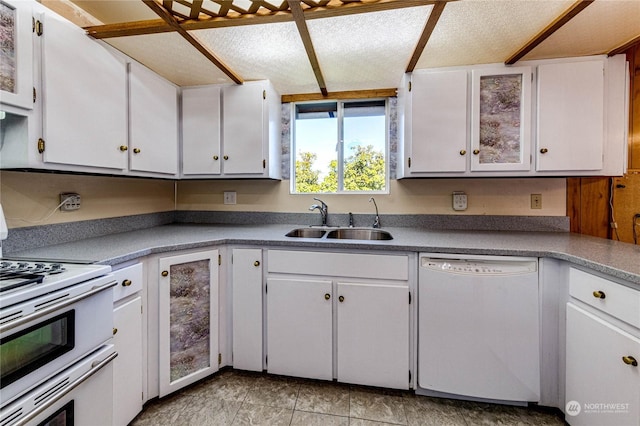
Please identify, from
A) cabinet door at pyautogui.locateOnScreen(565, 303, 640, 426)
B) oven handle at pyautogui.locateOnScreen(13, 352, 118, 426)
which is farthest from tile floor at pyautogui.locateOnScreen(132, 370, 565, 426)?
oven handle at pyautogui.locateOnScreen(13, 352, 118, 426)

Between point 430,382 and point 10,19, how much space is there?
258 centimetres

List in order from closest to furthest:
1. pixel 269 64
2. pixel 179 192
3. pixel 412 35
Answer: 1. pixel 412 35
2. pixel 269 64
3. pixel 179 192

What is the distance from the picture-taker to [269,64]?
1771 millimetres

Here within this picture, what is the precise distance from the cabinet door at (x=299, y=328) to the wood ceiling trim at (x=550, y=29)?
1.77m

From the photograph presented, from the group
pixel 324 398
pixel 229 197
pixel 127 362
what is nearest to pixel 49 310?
pixel 127 362

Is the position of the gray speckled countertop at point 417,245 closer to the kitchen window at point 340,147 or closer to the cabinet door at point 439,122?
the cabinet door at point 439,122

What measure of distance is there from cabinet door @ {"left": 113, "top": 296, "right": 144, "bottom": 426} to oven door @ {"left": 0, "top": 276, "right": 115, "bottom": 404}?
Answer: 0.23 meters

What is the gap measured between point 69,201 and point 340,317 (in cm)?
173

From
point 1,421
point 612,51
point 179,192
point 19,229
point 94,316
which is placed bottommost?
point 1,421

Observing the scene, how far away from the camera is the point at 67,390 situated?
859 mm

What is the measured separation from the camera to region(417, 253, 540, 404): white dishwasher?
1.38 m

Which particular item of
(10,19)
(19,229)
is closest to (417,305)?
(19,229)

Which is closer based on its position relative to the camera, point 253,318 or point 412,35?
point 412,35

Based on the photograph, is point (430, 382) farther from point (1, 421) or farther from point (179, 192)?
point (179, 192)
